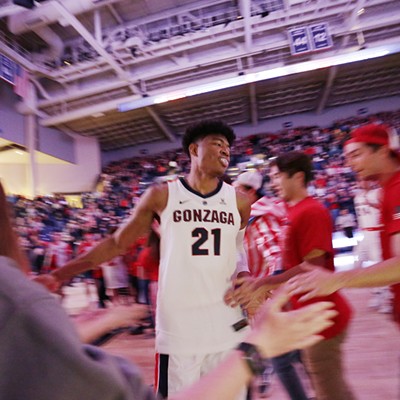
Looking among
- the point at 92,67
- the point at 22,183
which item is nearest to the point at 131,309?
Answer: the point at 92,67

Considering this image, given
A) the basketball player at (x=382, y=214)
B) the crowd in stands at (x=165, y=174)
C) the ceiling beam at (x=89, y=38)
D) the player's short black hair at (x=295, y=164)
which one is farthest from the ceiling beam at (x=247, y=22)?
the basketball player at (x=382, y=214)

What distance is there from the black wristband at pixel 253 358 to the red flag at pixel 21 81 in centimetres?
1622

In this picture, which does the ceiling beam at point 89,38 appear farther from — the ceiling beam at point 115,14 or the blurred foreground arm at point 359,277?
the blurred foreground arm at point 359,277

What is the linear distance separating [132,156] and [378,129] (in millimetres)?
21838

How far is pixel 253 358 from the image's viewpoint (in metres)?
0.74

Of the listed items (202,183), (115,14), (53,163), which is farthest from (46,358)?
(53,163)

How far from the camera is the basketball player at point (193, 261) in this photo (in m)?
1.83

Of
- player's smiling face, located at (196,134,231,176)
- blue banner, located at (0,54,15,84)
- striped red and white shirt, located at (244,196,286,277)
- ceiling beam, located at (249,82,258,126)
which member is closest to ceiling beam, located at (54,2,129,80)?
blue banner, located at (0,54,15,84)

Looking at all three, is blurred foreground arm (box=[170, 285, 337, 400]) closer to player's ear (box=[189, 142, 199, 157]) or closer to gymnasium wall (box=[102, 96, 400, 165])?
player's ear (box=[189, 142, 199, 157])

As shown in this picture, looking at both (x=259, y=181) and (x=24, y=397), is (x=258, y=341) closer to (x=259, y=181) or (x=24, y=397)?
(x=24, y=397)

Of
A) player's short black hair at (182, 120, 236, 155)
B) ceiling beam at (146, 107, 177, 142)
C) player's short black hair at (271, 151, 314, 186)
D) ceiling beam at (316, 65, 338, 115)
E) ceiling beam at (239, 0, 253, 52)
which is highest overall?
ceiling beam at (239, 0, 253, 52)

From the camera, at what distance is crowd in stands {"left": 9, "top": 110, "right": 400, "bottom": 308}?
47.3ft

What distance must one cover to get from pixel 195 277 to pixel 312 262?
0.74m

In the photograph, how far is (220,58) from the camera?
15070 millimetres
